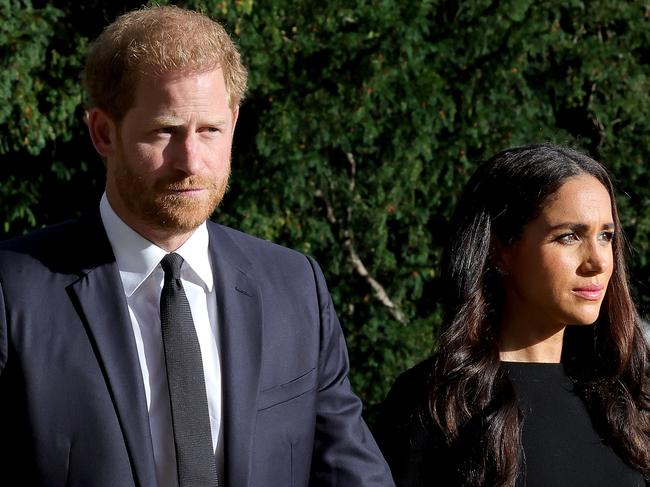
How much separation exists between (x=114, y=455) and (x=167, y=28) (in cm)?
96

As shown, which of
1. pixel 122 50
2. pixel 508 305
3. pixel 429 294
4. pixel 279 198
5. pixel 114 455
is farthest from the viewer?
pixel 429 294

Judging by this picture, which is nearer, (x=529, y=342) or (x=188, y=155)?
(x=188, y=155)

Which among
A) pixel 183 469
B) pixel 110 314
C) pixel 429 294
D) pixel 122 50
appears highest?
pixel 122 50

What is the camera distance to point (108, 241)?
102 inches

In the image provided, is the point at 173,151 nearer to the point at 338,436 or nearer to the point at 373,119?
the point at 338,436

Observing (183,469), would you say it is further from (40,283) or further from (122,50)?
(122,50)

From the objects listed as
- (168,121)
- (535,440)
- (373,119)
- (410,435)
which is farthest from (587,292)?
(373,119)

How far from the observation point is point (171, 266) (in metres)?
2.53

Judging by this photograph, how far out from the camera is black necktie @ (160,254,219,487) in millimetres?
2391

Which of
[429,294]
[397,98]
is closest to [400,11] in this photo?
[397,98]

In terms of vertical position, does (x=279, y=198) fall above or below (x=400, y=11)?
below

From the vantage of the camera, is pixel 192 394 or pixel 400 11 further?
pixel 400 11

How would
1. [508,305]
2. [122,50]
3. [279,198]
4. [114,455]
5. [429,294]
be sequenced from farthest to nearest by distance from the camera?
[429,294] < [279,198] < [508,305] < [122,50] < [114,455]

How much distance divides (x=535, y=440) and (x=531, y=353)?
265 millimetres
